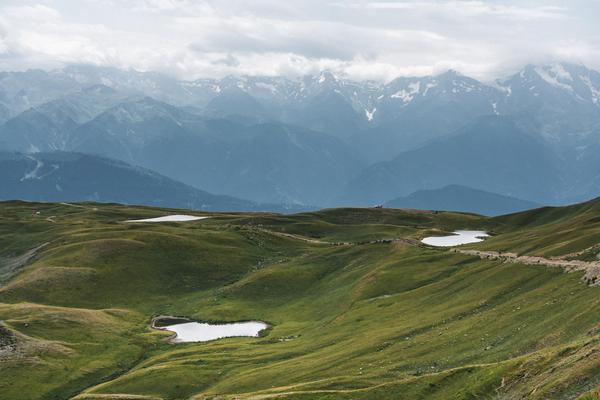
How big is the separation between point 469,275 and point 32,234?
119734 mm

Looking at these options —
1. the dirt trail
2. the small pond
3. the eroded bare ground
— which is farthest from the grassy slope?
the eroded bare ground

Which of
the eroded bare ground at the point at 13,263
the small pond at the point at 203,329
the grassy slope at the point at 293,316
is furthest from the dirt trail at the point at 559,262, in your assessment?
the eroded bare ground at the point at 13,263

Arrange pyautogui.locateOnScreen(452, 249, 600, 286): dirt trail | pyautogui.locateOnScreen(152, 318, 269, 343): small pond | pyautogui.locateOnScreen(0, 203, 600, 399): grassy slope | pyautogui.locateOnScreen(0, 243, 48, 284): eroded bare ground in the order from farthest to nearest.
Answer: pyautogui.locateOnScreen(0, 243, 48, 284): eroded bare ground < pyautogui.locateOnScreen(152, 318, 269, 343): small pond < pyautogui.locateOnScreen(452, 249, 600, 286): dirt trail < pyautogui.locateOnScreen(0, 203, 600, 399): grassy slope

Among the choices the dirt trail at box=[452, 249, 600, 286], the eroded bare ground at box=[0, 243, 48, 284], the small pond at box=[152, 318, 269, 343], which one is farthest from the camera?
the eroded bare ground at box=[0, 243, 48, 284]

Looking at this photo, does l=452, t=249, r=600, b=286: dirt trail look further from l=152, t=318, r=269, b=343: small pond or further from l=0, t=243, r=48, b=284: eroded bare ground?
l=0, t=243, r=48, b=284: eroded bare ground

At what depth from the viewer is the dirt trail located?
64.1m

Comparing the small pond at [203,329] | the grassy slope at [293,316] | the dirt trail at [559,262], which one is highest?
the dirt trail at [559,262]

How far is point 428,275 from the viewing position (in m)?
104

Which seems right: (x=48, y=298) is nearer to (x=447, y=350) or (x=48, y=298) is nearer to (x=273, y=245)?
(x=273, y=245)

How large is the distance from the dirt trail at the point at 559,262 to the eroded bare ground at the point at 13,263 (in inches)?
3579

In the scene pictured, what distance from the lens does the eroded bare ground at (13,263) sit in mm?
141275

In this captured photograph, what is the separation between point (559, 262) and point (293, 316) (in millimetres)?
44145

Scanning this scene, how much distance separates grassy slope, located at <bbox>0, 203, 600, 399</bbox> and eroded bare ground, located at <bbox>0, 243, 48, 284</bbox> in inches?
137

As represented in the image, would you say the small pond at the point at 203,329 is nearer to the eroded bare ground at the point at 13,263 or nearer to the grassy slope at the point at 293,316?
the grassy slope at the point at 293,316
